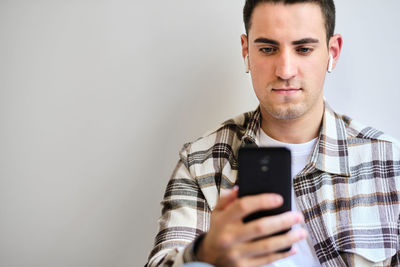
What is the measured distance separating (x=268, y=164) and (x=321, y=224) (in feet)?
1.55

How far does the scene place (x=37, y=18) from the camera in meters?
1.35

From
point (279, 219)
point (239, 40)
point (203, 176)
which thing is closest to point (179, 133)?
point (203, 176)

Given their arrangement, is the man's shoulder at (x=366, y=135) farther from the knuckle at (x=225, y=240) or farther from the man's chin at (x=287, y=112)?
the knuckle at (x=225, y=240)

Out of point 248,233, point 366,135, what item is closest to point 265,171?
point 248,233

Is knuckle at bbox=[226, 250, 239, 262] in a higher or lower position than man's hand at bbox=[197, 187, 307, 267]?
lower

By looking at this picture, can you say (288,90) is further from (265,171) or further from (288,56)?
(265,171)

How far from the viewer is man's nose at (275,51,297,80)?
1047 millimetres

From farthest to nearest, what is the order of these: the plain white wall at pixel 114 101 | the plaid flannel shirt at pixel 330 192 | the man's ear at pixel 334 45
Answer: the plain white wall at pixel 114 101 < the man's ear at pixel 334 45 < the plaid flannel shirt at pixel 330 192

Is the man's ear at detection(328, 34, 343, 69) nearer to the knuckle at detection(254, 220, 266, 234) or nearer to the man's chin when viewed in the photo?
the man's chin

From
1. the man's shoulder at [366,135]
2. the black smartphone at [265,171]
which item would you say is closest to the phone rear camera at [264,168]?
the black smartphone at [265,171]

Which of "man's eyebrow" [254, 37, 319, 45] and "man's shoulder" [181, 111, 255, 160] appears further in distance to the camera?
"man's shoulder" [181, 111, 255, 160]

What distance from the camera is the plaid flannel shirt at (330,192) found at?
3.43ft

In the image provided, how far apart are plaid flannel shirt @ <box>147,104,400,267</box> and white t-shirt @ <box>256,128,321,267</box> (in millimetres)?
25

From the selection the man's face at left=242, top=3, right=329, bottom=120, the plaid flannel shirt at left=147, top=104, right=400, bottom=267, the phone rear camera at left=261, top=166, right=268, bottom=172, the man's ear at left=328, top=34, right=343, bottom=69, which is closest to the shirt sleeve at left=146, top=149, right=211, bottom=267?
the plaid flannel shirt at left=147, top=104, right=400, bottom=267
